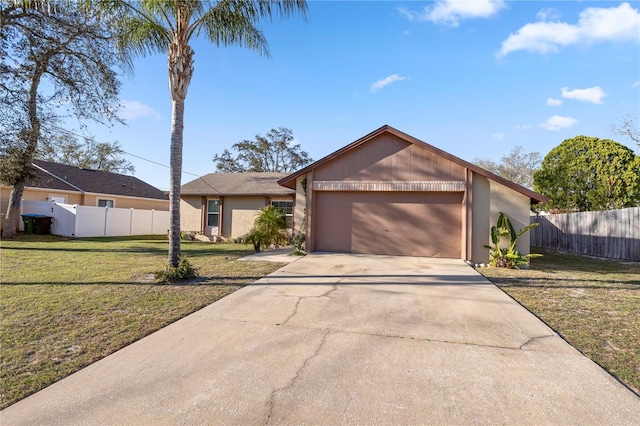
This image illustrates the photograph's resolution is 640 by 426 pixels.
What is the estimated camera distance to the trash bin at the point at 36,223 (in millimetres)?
17656

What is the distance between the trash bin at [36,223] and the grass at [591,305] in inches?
875

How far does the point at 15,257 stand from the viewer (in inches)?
395

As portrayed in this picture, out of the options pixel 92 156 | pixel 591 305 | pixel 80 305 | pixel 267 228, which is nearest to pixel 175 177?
pixel 80 305

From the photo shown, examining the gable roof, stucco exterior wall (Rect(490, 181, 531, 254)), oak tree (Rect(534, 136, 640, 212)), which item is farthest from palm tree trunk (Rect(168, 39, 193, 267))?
oak tree (Rect(534, 136, 640, 212))

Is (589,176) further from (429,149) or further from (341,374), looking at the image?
(341,374)

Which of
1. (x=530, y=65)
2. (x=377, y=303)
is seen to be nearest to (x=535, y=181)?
(x=530, y=65)

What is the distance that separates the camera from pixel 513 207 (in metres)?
10.3

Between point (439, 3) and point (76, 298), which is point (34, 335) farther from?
point (439, 3)

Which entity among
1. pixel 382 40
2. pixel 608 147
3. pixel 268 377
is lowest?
pixel 268 377

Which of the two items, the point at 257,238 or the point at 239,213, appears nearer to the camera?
the point at 257,238

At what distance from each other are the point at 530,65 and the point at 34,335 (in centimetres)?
1439

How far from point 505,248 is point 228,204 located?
13115 millimetres

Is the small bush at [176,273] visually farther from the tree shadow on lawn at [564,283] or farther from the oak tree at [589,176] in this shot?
the oak tree at [589,176]

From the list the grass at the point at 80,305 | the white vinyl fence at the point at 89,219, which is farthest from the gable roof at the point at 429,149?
the white vinyl fence at the point at 89,219
